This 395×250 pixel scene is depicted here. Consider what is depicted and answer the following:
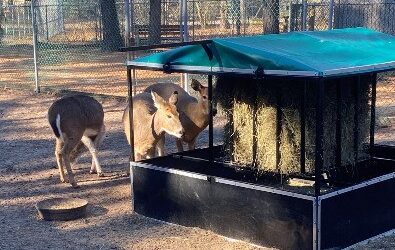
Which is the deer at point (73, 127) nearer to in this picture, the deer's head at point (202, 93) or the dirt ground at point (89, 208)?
the dirt ground at point (89, 208)

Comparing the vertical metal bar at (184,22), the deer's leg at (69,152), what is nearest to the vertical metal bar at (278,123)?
the deer's leg at (69,152)

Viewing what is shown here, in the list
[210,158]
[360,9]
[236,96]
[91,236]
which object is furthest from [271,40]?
[360,9]

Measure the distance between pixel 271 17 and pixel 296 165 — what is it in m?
12.2

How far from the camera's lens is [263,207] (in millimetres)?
6250

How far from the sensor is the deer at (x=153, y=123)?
796cm

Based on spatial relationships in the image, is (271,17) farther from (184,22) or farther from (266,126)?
(266,126)

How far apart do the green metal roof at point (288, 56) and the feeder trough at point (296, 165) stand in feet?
0.04

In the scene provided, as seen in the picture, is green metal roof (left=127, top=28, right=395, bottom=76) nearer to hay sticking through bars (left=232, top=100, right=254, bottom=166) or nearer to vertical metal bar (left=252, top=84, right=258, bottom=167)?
vertical metal bar (left=252, top=84, right=258, bottom=167)

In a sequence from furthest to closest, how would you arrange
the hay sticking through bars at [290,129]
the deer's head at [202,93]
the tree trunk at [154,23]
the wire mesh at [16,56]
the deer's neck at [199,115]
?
1. the tree trunk at [154,23]
2. the wire mesh at [16,56]
3. the deer's neck at [199,115]
4. the deer's head at [202,93]
5. the hay sticking through bars at [290,129]

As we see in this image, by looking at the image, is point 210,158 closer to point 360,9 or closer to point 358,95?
point 358,95

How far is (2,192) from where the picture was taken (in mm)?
8312

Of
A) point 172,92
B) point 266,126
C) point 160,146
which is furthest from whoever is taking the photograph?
point 172,92

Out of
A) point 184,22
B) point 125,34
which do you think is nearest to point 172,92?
point 184,22

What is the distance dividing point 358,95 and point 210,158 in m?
1.71
